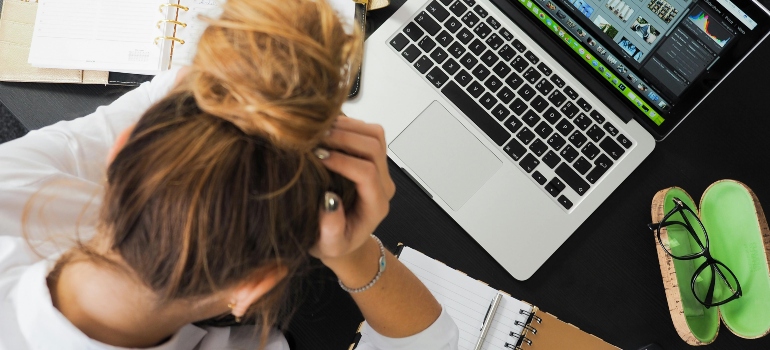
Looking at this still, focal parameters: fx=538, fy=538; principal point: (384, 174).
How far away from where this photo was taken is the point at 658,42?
0.65 meters

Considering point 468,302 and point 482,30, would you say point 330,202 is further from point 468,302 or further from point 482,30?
point 482,30

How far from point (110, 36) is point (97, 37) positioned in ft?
0.05

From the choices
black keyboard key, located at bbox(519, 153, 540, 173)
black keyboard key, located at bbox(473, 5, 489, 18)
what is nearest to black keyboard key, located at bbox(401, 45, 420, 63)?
black keyboard key, located at bbox(473, 5, 489, 18)

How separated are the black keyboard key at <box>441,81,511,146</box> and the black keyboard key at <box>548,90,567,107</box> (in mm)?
79

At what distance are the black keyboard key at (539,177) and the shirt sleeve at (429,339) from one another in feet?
0.75

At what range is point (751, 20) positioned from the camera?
0.57m

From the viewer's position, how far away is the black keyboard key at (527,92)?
75cm

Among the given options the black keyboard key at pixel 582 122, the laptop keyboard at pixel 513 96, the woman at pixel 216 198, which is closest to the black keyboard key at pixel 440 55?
the laptop keyboard at pixel 513 96

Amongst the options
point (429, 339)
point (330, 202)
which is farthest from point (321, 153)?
point (429, 339)

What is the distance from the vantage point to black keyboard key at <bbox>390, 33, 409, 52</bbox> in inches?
29.9

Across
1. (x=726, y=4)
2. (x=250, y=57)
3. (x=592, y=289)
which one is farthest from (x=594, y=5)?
(x=250, y=57)

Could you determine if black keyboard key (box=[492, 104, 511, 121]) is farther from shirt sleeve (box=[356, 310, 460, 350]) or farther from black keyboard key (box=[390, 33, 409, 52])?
shirt sleeve (box=[356, 310, 460, 350])

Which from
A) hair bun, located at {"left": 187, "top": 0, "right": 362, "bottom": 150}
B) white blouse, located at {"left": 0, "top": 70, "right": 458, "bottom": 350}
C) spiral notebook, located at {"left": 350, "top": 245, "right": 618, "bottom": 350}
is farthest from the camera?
spiral notebook, located at {"left": 350, "top": 245, "right": 618, "bottom": 350}

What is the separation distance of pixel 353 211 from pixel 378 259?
0.43 ft
